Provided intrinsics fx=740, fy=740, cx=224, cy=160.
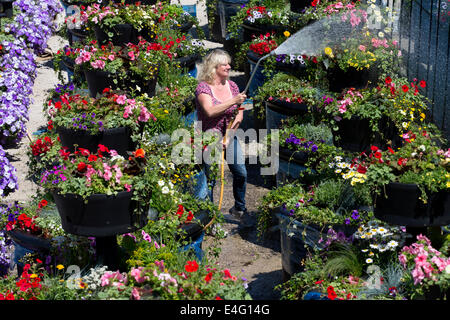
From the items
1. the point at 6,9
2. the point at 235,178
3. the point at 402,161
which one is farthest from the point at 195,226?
the point at 6,9

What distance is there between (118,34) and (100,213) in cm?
476

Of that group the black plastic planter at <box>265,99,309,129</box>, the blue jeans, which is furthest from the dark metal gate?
the blue jeans

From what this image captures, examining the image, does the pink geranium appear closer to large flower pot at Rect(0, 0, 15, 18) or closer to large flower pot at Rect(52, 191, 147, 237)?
large flower pot at Rect(0, 0, 15, 18)

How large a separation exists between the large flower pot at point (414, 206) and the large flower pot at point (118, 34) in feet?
17.2

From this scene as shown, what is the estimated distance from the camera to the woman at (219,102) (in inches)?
277

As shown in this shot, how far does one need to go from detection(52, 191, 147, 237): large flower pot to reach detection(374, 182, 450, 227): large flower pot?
5.34 ft

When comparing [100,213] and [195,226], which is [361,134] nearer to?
[195,226]

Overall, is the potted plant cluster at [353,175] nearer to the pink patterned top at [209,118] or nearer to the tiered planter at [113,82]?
the pink patterned top at [209,118]

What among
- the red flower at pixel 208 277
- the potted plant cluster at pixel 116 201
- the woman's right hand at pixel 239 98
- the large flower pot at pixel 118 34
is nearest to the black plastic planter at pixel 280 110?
the potted plant cluster at pixel 116 201

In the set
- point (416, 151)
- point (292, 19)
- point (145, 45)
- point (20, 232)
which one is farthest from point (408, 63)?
point (20, 232)

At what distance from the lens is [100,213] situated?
464 cm

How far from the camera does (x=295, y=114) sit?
7.77 m

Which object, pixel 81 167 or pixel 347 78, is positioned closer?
pixel 81 167
